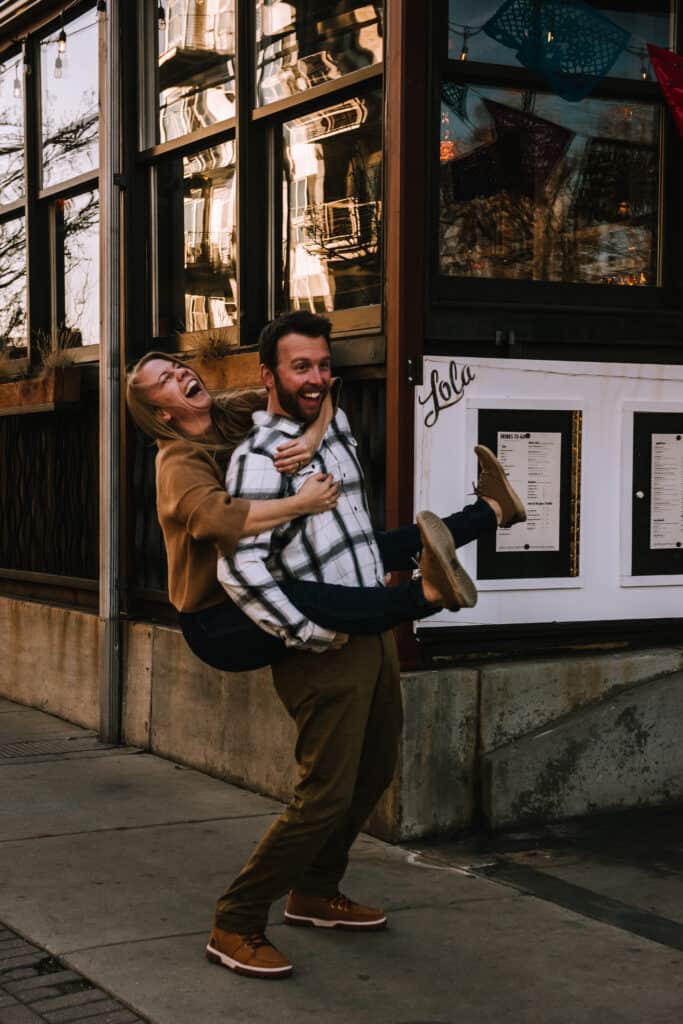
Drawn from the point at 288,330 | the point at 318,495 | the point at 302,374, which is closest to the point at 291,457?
the point at 318,495

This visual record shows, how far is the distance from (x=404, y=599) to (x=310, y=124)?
3788 mm

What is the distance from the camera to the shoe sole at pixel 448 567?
13.4 ft

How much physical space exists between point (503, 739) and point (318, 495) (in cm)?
246

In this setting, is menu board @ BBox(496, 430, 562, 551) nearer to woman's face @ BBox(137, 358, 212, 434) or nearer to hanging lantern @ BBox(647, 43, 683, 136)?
hanging lantern @ BBox(647, 43, 683, 136)

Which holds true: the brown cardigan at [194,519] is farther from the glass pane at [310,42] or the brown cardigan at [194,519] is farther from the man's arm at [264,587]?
the glass pane at [310,42]

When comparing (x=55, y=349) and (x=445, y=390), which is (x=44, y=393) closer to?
(x=55, y=349)

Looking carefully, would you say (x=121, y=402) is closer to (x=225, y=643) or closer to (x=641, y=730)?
(x=641, y=730)

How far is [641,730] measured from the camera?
6.65 m

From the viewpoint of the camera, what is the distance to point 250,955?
14.9ft

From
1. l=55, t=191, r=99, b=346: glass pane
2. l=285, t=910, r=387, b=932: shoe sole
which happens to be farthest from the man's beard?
l=55, t=191, r=99, b=346: glass pane

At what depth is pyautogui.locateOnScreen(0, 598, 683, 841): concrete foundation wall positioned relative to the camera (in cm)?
623

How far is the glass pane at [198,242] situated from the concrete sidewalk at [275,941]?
3030 mm

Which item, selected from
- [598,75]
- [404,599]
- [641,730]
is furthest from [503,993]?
[598,75]

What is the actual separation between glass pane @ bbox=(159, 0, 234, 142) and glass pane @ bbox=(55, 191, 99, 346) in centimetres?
115
